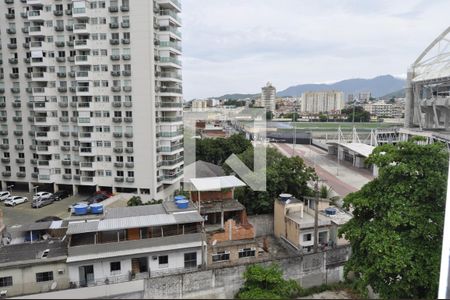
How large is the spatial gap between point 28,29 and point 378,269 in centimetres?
2220

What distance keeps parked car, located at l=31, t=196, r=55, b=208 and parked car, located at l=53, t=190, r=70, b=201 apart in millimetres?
297

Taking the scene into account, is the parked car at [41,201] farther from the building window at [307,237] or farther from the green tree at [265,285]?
the green tree at [265,285]

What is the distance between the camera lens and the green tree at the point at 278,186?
15.4 metres

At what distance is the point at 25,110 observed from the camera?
2077cm

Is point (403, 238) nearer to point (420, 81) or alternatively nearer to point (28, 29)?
point (28, 29)

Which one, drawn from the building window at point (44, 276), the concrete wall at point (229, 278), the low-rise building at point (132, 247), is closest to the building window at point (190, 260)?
the low-rise building at point (132, 247)

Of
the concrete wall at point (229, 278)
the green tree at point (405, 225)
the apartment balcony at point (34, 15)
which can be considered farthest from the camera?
the apartment balcony at point (34, 15)

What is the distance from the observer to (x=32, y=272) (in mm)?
9641

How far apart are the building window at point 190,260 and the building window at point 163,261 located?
0.62m

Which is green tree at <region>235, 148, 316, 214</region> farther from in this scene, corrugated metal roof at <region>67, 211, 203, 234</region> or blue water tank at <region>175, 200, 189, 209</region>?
corrugated metal roof at <region>67, 211, 203, 234</region>

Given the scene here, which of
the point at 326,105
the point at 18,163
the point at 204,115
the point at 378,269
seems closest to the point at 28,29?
the point at 18,163

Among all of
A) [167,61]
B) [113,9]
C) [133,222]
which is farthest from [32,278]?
[113,9]

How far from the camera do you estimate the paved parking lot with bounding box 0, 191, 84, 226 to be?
54.6 feet

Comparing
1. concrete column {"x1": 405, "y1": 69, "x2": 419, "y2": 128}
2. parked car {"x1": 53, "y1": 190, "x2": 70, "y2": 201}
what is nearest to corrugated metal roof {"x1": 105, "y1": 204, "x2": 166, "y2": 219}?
parked car {"x1": 53, "y1": 190, "x2": 70, "y2": 201}
